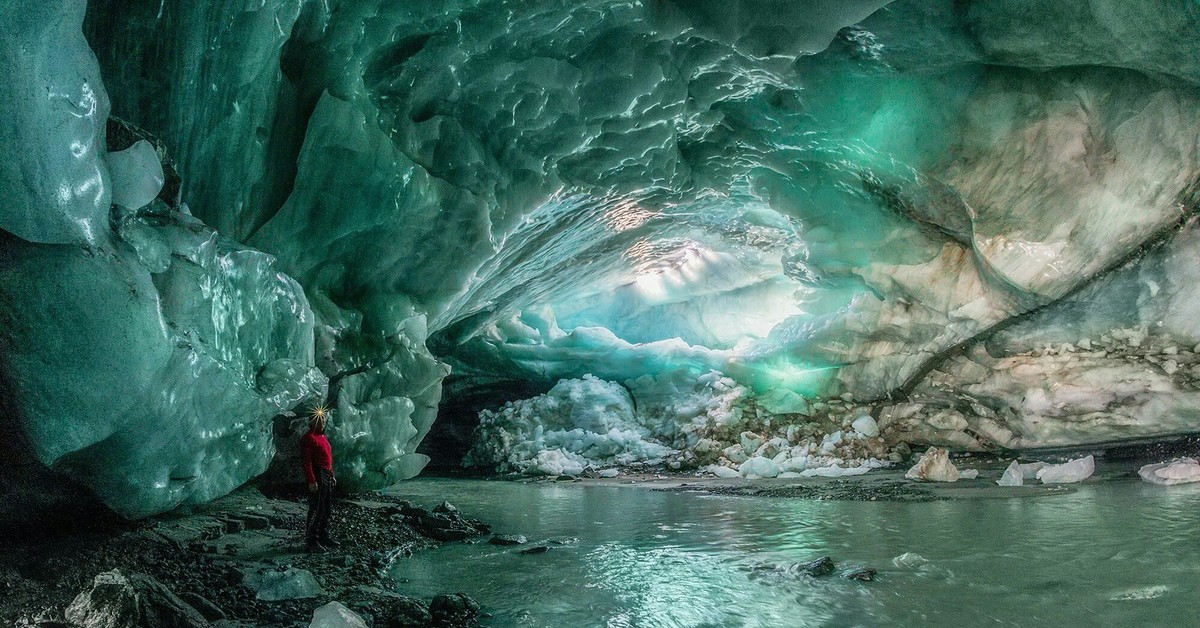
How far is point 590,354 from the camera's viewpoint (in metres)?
13.8

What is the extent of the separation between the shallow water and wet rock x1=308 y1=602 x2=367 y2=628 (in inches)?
26.6

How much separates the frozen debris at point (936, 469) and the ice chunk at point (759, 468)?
2231 mm

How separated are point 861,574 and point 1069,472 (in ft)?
15.0

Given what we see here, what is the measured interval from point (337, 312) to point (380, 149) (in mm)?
1754

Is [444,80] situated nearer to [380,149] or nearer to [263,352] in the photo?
[380,149]

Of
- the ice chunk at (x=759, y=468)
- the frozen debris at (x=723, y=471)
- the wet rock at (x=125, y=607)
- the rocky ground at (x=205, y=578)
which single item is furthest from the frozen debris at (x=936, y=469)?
the wet rock at (x=125, y=607)

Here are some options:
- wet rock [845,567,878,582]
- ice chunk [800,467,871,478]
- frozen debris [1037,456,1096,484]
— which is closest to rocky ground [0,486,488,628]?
wet rock [845,567,878,582]

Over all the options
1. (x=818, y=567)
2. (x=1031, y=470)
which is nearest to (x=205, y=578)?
(x=818, y=567)

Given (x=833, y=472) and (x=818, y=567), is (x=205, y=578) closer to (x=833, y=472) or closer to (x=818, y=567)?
(x=818, y=567)

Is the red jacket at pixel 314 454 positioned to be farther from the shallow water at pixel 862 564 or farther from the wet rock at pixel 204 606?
the wet rock at pixel 204 606

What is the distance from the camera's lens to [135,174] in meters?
3.47

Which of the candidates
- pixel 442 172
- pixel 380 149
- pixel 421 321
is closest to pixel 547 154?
pixel 442 172

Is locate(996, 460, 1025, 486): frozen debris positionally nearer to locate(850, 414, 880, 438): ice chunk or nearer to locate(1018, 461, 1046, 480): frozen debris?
locate(1018, 461, 1046, 480): frozen debris

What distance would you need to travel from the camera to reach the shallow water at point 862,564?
3.04 meters
